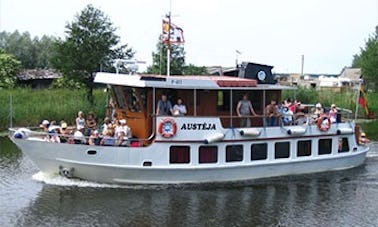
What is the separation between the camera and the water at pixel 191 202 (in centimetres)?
1731

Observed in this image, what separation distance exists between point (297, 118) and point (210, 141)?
507 cm

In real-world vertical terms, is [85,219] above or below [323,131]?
below

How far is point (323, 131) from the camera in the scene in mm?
23734

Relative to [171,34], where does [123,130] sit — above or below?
below

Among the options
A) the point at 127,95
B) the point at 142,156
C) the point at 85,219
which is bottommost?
the point at 85,219

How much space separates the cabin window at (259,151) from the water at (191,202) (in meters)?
0.90

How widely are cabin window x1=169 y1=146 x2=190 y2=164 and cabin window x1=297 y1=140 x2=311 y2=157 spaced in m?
4.80

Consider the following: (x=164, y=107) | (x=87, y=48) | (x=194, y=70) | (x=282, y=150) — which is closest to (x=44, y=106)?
(x=87, y=48)

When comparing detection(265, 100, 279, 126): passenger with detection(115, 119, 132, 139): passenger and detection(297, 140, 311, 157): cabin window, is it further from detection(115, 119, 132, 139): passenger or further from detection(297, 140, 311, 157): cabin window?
detection(115, 119, 132, 139): passenger

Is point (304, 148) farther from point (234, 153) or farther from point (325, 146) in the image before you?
point (234, 153)

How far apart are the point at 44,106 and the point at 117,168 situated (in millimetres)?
19750

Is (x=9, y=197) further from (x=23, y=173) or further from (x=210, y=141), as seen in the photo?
(x=210, y=141)

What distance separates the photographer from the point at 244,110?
2236 centimetres

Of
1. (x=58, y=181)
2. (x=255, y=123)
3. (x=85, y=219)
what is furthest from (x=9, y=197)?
(x=255, y=123)
